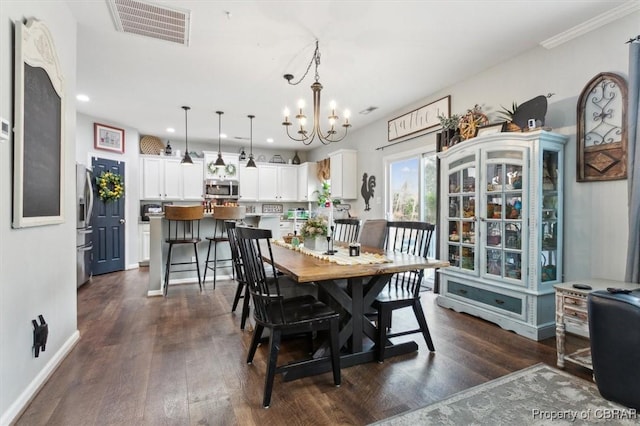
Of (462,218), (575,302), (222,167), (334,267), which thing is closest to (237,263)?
(334,267)

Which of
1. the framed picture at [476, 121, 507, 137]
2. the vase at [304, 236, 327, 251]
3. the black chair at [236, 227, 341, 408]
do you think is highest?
the framed picture at [476, 121, 507, 137]

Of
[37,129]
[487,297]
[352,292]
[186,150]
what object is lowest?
[487,297]

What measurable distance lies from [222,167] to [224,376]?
5.67 metres

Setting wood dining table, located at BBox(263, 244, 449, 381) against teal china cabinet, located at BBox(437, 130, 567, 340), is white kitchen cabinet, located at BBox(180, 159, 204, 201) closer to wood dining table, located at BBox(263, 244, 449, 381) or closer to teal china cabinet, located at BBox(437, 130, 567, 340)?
wood dining table, located at BBox(263, 244, 449, 381)

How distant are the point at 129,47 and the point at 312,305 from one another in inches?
118

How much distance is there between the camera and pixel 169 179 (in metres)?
6.59

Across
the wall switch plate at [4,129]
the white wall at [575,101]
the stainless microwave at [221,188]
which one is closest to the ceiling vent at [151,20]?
the wall switch plate at [4,129]

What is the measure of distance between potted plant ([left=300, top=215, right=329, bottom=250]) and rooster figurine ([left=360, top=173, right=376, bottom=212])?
3035 mm

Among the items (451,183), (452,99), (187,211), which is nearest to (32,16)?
(187,211)

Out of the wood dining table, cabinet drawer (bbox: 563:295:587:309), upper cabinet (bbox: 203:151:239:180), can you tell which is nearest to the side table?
cabinet drawer (bbox: 563:295:587:309)

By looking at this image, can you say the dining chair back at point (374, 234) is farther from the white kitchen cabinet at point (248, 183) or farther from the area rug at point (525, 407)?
the white kitchen cabinet at point (248, 183)

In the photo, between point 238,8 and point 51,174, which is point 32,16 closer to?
point 51,174

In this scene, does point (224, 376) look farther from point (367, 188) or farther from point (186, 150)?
point (186, 150)

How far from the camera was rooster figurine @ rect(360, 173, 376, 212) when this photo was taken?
5.55 m
